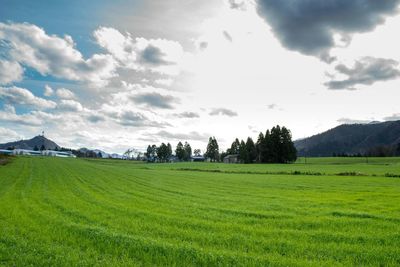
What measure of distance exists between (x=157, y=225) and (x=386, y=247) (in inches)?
295

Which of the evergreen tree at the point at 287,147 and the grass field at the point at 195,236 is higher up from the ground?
the evergreen tree at the point at 287,147

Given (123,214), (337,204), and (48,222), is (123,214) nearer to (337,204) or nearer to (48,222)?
(48,222)

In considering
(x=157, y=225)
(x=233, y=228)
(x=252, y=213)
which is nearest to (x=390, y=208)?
(x=252, y=213)

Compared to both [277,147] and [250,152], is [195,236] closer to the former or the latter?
[277,147]

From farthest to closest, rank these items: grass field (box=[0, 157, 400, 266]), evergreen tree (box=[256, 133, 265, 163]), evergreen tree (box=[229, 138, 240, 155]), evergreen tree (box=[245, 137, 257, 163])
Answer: evergreen tree (box=[229, 138, 240, 155]) < evergreen tree (box=[245, 137, 257, 163]) < evergreen tree (box=[256, 133, 265, 163]) < grass field (box=[0, 157, 400, 266])

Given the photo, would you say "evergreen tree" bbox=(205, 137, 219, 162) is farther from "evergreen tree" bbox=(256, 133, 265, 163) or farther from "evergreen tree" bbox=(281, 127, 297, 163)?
"evergreen tree" bbox=(281, 127, 297, 163)

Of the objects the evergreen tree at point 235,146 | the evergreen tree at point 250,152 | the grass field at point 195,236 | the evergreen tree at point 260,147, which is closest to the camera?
the grass field at point 195,236

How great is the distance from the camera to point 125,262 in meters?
7.96

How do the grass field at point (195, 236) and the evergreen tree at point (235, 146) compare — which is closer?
the grass field at point (195, 236)

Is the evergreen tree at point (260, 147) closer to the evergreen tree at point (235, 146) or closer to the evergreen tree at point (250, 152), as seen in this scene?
the evergreen tree at point (250, 152)

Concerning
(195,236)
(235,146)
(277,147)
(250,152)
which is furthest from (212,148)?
(195,236)

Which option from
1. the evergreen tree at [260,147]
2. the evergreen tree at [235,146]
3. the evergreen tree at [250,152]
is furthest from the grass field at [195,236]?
the evergreen tree at [235,146]

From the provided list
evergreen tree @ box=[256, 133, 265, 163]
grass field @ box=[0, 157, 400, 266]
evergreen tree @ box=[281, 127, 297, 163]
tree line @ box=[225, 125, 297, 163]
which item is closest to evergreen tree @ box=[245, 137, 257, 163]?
evergreen tree @ box=[256, 133, 265, 163]

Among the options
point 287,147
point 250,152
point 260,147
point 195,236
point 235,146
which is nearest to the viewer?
point 195,236
